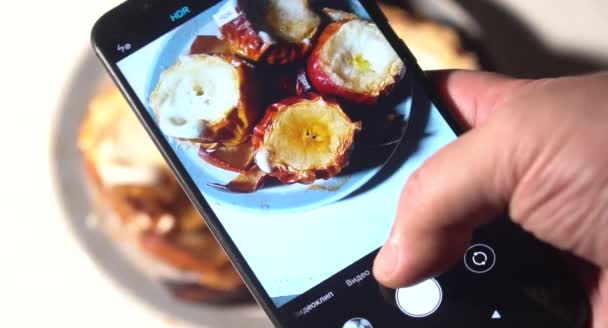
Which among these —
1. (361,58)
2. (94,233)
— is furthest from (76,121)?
(361,58)

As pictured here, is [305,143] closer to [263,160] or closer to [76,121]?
[263,160]

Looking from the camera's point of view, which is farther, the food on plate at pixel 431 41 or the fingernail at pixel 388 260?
the food on plate at pixel 431 41

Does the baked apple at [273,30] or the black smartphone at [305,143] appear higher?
the baked apple at [273,30]

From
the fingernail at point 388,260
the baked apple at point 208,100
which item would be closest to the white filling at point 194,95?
the baked apple at point 208,100

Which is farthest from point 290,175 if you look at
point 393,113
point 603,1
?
point 603,1

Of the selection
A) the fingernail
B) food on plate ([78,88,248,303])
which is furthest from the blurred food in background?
the fingernail

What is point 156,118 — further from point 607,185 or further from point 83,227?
point 607,185

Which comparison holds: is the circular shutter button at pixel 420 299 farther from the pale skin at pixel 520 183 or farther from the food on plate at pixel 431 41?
the food on plate at pixel 431 41

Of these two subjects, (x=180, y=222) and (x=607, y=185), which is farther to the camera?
(x=180, y=222)
